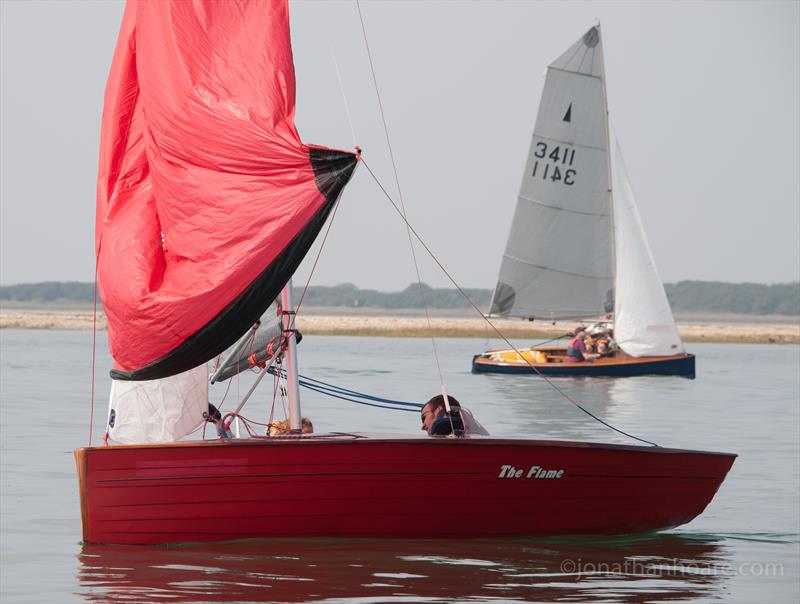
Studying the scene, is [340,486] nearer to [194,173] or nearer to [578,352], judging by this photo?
[194,173]

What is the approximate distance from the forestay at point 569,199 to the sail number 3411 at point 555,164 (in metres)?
0.03

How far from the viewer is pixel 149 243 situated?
1395cm

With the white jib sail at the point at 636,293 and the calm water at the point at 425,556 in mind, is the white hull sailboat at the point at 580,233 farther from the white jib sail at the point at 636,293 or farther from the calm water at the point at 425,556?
the calm water at the point at 425,556

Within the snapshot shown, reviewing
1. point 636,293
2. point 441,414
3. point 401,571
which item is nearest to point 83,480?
point 401,571

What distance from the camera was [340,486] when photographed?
42.7ft

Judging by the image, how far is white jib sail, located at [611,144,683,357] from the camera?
4350 centimetres

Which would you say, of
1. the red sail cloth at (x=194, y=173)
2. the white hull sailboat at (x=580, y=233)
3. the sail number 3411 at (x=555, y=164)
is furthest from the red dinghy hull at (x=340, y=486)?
the sail number 3411 at (x=555, y=164)

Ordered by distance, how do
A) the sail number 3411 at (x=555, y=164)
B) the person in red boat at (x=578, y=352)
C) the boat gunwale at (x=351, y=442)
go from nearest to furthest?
1. the boat gunwale at (x=351, y=442)
2. the person in red boat at (x=578, y=352)
3. the sail number 3411 at (x=555, y=164)

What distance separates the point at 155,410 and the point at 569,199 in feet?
105

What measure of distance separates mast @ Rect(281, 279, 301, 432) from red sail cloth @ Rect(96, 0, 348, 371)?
2.71 ft

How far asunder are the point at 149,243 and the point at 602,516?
207 inches

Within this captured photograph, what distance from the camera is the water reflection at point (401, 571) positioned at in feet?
38.4

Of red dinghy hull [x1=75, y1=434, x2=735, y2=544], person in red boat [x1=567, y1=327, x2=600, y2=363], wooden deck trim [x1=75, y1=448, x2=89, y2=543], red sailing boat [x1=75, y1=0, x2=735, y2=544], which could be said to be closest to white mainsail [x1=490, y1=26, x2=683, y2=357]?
person in red boat [x1=567, y1=327, x2=600, y2=363]

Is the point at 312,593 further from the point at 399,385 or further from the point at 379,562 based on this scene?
the point at 399,385
